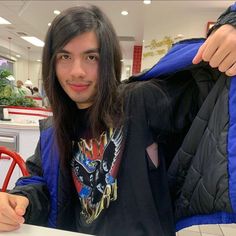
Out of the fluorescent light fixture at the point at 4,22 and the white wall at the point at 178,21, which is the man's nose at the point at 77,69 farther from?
the fluorescent light fixture at the point at 4,22

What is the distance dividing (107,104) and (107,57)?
6.6 inches

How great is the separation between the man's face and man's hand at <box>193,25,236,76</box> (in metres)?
0.41

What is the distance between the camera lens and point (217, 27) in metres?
0.66

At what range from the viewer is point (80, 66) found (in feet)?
2.96

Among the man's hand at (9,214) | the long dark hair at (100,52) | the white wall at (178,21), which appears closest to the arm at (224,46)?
the long dark hair at (100,52)

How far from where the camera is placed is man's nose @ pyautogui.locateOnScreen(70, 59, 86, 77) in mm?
889

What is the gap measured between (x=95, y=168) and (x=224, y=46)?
2.00 ft

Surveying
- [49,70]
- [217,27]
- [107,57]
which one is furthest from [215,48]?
[49,70]

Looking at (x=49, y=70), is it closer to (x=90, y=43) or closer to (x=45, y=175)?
(x=90, y=43)

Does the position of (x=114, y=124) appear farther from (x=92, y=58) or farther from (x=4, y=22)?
(x=4, y=22)

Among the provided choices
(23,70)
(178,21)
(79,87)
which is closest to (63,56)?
(79,87)

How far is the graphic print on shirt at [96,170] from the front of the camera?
3.04 feet

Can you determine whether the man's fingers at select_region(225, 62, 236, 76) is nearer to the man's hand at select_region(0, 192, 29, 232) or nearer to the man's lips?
the man's lips

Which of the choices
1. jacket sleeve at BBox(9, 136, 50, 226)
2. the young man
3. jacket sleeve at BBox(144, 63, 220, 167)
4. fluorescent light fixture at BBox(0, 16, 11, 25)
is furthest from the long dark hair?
fluorescent light fixture at BBox(0, 16, 11, 25)
